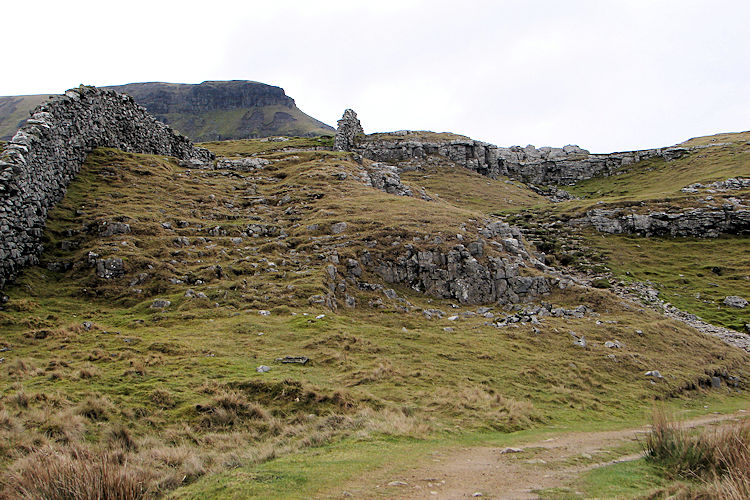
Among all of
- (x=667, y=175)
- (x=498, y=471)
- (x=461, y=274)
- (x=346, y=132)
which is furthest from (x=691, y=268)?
(x=346, y=132)

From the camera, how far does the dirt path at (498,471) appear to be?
8.60 metres

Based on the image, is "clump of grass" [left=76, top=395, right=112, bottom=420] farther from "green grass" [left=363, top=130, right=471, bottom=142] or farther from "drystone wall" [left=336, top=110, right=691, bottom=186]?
"green grass" [left=363, top=130, right=471, bottom=142]

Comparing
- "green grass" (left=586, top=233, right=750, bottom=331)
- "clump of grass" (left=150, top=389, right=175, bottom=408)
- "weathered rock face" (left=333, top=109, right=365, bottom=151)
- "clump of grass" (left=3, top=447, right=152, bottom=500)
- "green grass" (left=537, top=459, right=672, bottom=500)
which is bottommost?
"green grass" (left=586, top=233, right=750, bottom=331)

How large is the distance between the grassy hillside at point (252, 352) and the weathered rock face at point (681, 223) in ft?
109

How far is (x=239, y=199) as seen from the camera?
133 ft

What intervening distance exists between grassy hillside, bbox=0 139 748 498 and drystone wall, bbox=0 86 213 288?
1.11 meters

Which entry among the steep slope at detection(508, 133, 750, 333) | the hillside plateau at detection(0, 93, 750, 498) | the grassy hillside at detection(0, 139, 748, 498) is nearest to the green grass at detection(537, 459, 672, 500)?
the hillside plateau at detection(0, 93, 750, 498)

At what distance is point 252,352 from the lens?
1862 centimetres

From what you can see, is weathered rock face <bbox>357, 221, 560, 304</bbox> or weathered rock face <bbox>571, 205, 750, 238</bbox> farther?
weathered rock face <bbox>571, 205, 750, 238</bbox>

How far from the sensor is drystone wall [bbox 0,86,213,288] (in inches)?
875

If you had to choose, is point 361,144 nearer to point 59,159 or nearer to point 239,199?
point 239,199

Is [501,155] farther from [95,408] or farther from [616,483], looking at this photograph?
[95,408]

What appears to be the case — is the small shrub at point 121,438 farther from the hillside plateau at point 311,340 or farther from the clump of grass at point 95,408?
the clump of grass at point 95,408

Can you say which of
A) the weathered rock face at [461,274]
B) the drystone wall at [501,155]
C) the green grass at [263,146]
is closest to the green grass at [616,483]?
the weathered rock face at [461,274]
